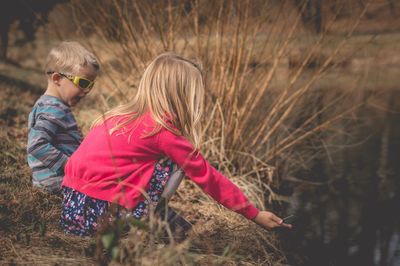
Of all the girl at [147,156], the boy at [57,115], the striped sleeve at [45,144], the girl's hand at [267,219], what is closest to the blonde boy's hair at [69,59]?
the boy at [57,115]

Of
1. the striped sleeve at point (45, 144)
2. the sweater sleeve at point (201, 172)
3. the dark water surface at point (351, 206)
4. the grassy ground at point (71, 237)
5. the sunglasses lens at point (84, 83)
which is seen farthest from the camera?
the dark water surface at point (351, 206)

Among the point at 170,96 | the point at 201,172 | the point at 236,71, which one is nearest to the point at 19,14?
the point at 236,71

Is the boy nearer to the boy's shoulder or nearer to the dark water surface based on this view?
the boy's shoulder

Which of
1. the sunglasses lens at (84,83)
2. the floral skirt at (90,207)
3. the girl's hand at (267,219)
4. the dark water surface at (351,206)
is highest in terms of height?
the sunglasses lens at (84,83)

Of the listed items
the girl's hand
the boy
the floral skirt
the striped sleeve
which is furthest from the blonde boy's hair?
the girl's hand

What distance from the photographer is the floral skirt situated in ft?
8.26

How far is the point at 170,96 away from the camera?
8.25ft

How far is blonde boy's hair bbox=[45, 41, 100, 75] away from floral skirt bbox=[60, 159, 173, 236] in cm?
62

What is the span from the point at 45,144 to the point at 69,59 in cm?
44

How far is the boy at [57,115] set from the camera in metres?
2.76

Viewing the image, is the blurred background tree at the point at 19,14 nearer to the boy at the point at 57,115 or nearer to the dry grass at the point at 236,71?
the dry grass at the point at 236,71

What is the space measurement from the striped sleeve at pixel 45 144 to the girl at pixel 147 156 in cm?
19

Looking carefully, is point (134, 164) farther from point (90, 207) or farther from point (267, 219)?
point (267, 219)

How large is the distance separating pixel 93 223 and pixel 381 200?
2.26 meters
